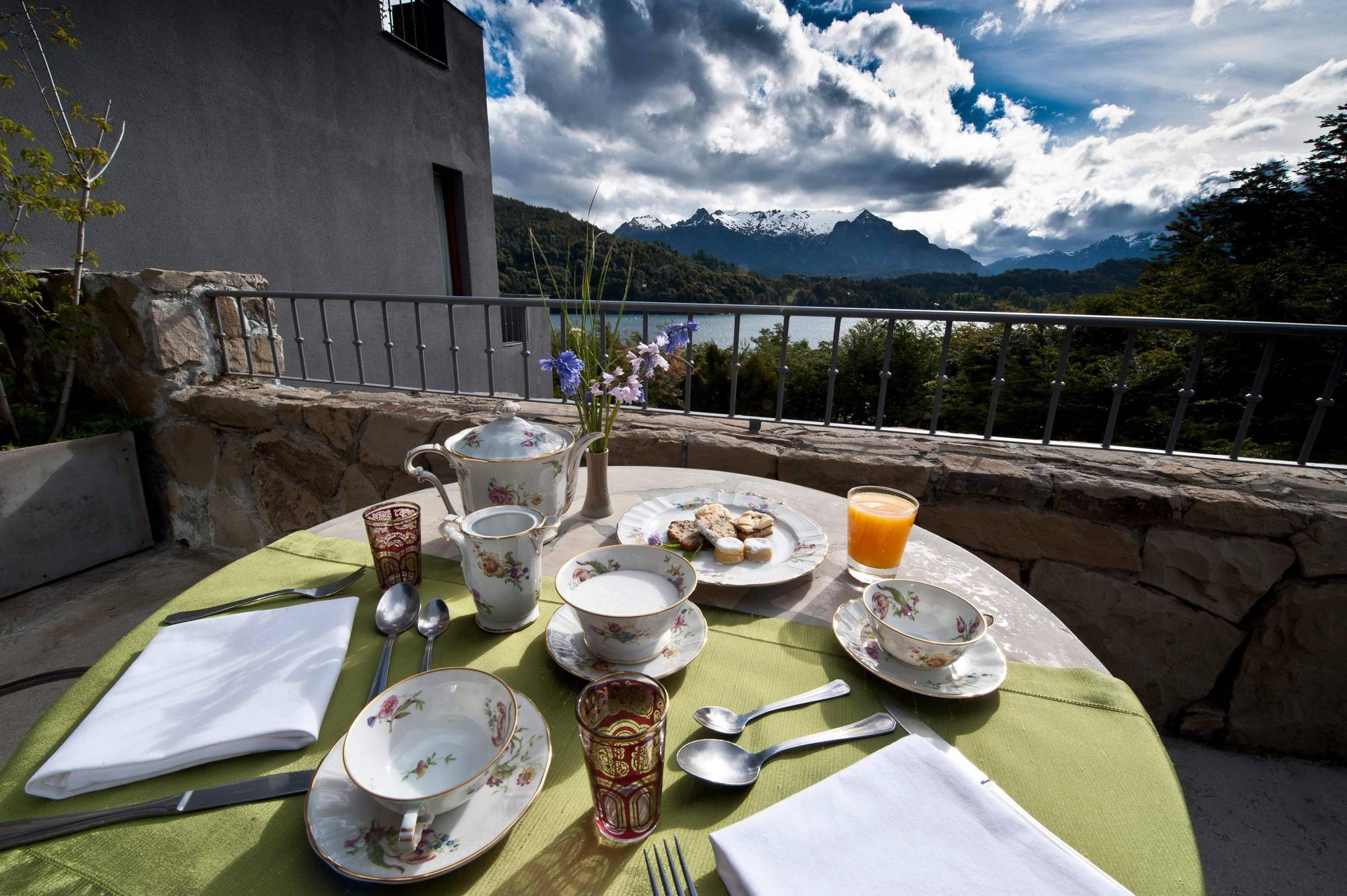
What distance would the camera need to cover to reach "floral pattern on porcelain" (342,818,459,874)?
437 mm

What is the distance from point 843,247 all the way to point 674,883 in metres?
70.2

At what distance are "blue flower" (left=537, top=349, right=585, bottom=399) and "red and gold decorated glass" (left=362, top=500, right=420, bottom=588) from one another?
332 millimetres

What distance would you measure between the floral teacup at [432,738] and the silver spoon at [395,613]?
0.17 meters

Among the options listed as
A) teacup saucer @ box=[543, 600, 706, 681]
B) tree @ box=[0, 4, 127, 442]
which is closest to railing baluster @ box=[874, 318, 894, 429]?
teacup saucer @ box=[543, 600, 706, 681]

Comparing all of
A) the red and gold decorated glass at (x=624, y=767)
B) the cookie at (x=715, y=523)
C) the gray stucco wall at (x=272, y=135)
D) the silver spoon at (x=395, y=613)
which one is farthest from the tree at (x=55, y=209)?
the red and gold decorated glass at (x=624, y=767)

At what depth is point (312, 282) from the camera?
506 cm

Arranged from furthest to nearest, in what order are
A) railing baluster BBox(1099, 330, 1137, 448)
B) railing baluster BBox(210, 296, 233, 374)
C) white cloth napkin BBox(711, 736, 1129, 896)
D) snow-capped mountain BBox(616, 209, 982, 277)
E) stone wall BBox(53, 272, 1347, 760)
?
snow-capped mountain BBox(616, 209, 982, 277), railing baluster BBox(210, 296, 233, 374), railing baluster BBox(1099, 330, 1137, 448), stone wall BBox(53, 272, 1347, 760), white cloth napkin BBox(711, 736, 1129, 896)

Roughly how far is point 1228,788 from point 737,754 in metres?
2.12

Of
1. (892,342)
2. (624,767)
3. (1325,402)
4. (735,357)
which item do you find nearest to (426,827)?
(624,767)

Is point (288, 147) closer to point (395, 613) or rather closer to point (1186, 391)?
point (395, 613)

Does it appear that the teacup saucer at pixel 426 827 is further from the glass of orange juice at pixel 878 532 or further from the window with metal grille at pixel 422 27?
the window with metal grille at pixel 422 27

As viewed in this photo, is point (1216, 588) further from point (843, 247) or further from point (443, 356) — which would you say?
point (843, 247)

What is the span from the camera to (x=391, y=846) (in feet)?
1.47

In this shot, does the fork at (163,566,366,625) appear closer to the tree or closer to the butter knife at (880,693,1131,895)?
the butter knife at (880,693,1131,895)
